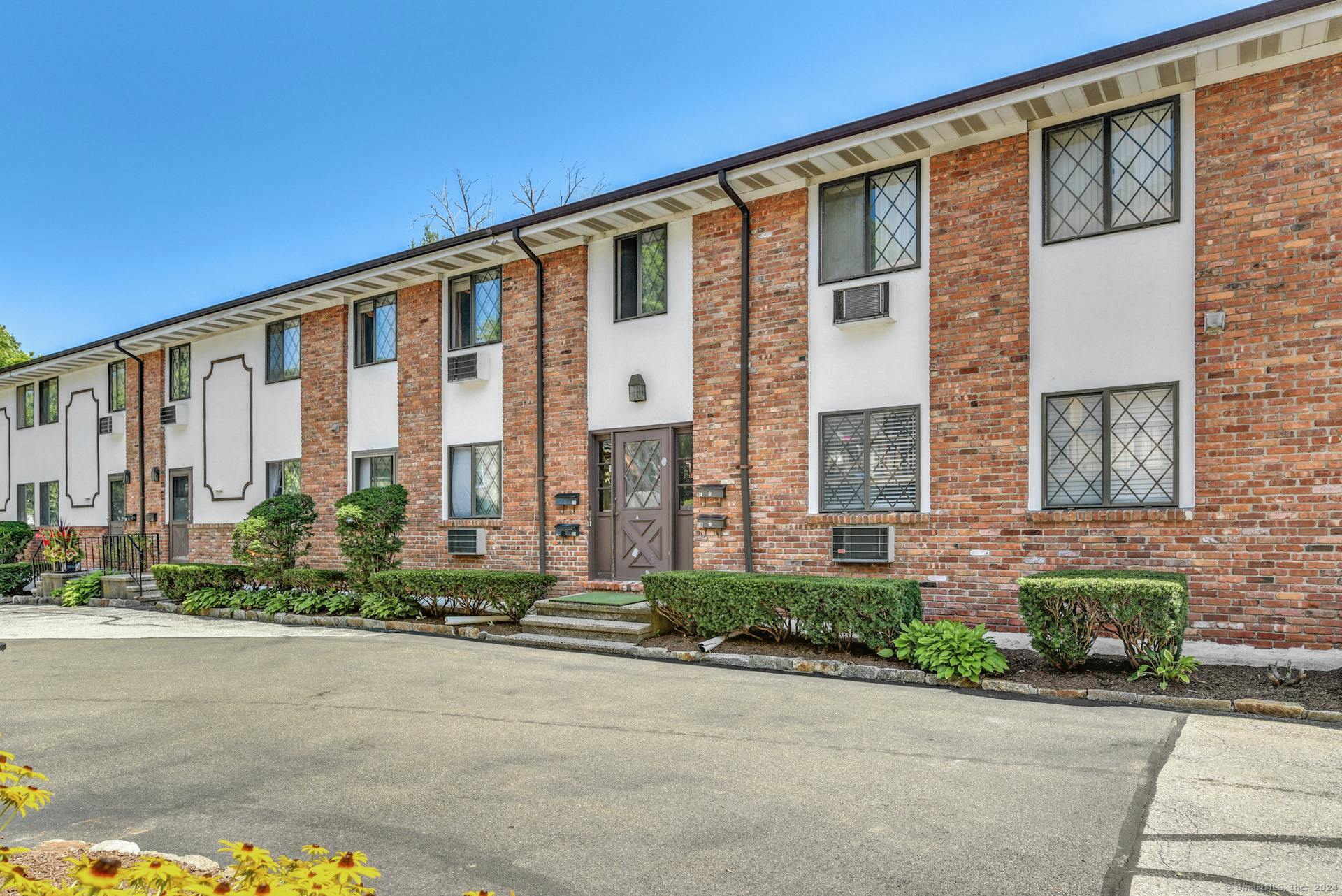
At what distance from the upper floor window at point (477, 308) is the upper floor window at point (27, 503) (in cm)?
1594

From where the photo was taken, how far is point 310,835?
4086 mm

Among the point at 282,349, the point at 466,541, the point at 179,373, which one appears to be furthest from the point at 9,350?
the point at 466,541

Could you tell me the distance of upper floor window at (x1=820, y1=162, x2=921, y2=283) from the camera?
32.3ft

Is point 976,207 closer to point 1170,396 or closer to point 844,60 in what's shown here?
point 1170,396

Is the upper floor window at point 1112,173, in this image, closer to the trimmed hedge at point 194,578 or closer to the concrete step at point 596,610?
the concrete step at point 596,610

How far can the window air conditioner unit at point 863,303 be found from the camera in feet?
32.0

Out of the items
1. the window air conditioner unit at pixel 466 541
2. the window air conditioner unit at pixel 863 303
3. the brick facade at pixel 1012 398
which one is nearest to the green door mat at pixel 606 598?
the brick facade at pixel 1012 398

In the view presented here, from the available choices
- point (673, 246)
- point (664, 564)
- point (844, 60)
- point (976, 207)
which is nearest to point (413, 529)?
point (664, 564)

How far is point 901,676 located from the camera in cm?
781

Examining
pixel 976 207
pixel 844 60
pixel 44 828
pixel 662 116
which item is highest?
pixel 662 116

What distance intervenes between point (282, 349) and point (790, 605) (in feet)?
39.5

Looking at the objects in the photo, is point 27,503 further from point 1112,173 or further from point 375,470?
point 1112,173

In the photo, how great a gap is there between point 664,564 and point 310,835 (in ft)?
25.4

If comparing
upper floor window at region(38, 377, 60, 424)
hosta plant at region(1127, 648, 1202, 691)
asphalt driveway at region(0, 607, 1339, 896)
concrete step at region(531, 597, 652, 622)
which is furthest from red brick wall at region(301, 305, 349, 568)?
hosta plant at region(1127, 648, 1202, 691)
